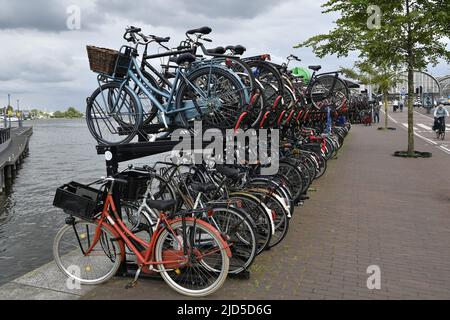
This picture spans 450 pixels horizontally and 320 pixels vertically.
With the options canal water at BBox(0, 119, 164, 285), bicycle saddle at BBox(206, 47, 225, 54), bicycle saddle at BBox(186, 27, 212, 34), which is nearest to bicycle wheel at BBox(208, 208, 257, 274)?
bicycle saddle at BBox(206, 47, 225, 54)

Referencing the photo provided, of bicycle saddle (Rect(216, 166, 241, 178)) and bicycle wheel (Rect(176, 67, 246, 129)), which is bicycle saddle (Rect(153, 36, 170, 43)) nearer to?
bicycle wheel (Rect(176, 67, 246, 129))

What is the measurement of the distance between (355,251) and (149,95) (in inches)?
131

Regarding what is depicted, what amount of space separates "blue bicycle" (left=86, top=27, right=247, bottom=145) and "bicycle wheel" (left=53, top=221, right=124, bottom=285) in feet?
4.79

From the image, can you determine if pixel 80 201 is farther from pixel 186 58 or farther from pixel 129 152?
pixel 186 58

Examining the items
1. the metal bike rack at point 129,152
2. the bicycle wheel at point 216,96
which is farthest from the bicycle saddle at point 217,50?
the metal bike rack at point 129,152

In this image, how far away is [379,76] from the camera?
64.9 feet

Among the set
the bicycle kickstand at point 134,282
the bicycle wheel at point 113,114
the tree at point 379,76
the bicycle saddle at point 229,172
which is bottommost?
the bicycle kickstand at point 134,282

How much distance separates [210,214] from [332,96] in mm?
8408

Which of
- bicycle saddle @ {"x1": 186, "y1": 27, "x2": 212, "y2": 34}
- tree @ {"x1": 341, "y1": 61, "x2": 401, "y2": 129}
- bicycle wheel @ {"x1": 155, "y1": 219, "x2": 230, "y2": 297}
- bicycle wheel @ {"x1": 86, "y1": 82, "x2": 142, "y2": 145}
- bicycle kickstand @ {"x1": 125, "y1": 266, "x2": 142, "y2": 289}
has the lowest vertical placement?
bicycle kickstand @ {"x1": 125, "y1": 266, "x2": 142, "y2": 289}

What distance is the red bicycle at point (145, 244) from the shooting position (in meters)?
4.23

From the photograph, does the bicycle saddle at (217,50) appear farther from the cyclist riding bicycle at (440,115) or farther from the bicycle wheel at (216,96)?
the cyclist riding bicycle at (440,115)

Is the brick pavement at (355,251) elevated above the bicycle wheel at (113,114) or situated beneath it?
situated beneath

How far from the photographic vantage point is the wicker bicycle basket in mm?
5727

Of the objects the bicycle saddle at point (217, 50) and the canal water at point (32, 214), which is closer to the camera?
the bicycle saddle at point (217, 50)
